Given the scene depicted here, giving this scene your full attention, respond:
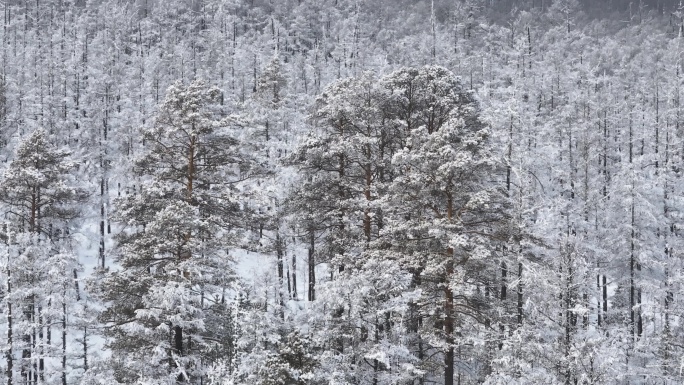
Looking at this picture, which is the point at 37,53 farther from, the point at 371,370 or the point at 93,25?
the point at 371,370

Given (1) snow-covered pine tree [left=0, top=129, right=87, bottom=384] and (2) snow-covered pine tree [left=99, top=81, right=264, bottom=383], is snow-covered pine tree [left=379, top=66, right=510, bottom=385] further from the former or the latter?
(1) snow-covered pine tree [left=0, top=129, right=87, bottom=384]

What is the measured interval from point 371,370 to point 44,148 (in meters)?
18.7

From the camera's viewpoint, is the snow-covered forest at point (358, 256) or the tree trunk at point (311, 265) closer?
the snow-covered forest at point (358, 256)

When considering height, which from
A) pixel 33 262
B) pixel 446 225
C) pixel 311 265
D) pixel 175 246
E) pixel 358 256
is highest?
pixel 446 225

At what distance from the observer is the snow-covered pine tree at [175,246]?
14.9 m

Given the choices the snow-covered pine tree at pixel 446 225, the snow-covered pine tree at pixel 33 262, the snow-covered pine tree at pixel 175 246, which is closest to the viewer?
the snow-covered pine tree at pixel 175 246

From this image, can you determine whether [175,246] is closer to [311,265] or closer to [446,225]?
[446,225]

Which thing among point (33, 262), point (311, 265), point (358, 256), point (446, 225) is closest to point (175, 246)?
point (358, 256)

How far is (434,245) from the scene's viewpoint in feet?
55.2

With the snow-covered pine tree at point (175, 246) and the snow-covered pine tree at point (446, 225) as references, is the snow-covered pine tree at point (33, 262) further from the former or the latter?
the snow-covered pine tree at point (446, 225)

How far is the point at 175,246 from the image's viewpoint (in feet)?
50.2

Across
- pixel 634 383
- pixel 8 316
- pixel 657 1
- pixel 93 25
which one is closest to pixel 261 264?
pixel 8 316

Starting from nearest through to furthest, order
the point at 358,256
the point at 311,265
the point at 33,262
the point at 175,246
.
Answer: the point at 175,246 < the point at 358,256 < the point at 33,262 < the point at 311,265

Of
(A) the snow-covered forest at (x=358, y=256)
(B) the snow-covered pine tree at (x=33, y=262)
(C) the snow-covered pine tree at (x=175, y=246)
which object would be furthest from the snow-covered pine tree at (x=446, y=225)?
(B) the snow-covered pine tree at (x=33, y=262)
